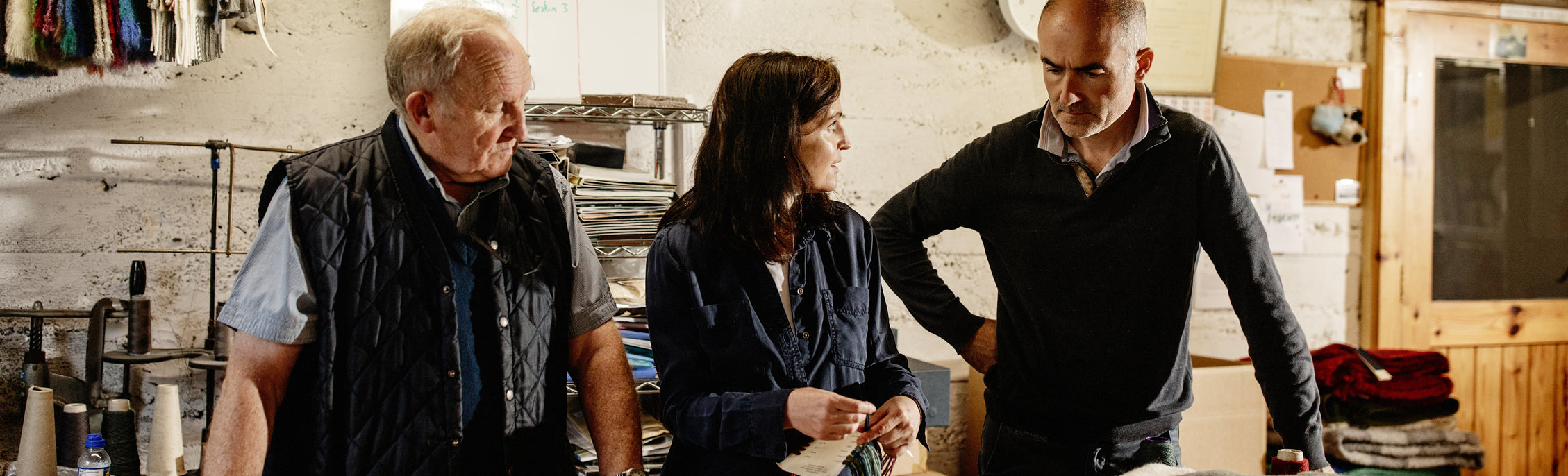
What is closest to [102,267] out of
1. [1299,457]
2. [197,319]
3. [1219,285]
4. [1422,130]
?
[197,319]

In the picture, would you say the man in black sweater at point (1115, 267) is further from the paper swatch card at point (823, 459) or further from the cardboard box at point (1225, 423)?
the cardboard box at point (1225, 423)

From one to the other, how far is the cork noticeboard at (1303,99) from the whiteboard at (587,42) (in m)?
1.97

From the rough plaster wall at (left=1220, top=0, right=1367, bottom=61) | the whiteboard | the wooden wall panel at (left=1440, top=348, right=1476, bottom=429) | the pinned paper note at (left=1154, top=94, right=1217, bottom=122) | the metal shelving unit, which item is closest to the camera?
the metal shelving unit

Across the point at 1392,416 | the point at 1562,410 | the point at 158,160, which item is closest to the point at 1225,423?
the point at 1392,416

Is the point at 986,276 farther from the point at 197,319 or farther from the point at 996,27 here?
the point at 197,319

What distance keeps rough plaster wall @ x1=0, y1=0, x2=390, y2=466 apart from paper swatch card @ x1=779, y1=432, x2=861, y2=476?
1.63 metres

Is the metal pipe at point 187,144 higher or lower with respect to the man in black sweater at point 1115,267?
higher

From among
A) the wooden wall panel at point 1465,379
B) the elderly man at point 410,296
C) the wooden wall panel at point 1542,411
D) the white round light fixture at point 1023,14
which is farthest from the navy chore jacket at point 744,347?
the wooden wall panel at point 1542,411

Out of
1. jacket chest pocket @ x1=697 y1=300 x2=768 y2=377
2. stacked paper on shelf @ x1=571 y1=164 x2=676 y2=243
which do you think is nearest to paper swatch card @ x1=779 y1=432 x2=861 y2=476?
jacket chest pocket @ x1=697 y1=300 x2=768 y2=377

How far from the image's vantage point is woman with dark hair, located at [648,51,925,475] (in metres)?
1.25

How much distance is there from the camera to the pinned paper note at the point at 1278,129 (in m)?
3.15

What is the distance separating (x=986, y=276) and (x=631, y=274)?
117 centimetres

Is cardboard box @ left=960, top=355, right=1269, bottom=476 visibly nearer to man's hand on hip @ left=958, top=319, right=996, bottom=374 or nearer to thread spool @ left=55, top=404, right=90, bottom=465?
man's hand on hip @ left=958, top=319, right=996, bottom=374

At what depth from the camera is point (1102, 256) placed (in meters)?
1.55
